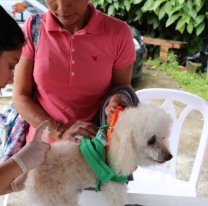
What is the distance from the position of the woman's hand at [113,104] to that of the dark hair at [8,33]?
44cm

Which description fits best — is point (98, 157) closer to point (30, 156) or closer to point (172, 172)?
point (30, 156)

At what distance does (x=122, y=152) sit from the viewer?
3.03 ft

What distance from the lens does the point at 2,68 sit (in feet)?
2.85

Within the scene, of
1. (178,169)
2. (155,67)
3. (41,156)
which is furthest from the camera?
(155,67)

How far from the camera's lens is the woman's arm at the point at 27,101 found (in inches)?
47.2

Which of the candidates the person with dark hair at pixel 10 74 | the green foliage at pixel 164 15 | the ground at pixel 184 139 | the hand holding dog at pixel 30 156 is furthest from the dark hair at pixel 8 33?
the green foliage at pixel 164 15

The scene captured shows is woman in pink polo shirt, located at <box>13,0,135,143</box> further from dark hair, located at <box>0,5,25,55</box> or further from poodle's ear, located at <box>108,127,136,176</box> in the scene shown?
dark hair, located at <box>0,5,25,55</box>

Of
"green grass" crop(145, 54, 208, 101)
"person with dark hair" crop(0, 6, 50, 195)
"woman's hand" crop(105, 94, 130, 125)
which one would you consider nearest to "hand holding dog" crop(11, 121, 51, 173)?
"person with dark hair" crop(0, 6, 50, 195)

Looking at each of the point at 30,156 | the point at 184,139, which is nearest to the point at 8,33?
the point at 30,156

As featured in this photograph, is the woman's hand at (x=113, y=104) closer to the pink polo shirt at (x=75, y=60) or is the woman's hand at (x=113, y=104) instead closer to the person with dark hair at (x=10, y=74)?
the pink polo shirt at (x=75, y=60)

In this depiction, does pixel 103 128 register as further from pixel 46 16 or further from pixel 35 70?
pixel 46 16

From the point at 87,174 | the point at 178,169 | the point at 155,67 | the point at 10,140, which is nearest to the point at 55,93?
the point at 10,140

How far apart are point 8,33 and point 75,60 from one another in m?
0.43

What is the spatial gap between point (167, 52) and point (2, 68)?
4.68 m
